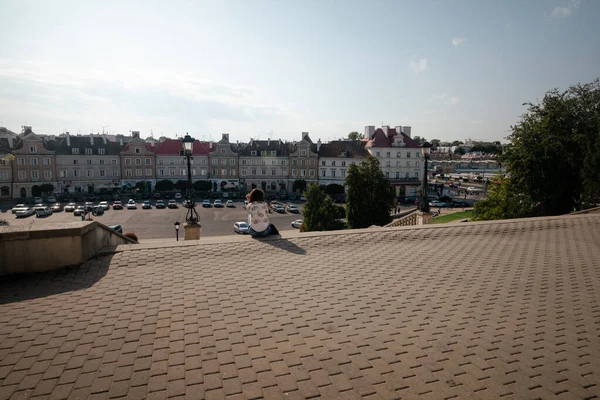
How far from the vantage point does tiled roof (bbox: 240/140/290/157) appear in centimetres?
7625

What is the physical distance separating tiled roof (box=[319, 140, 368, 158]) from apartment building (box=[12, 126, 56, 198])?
51.3 metres

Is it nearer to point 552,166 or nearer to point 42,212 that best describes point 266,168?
point 42,212

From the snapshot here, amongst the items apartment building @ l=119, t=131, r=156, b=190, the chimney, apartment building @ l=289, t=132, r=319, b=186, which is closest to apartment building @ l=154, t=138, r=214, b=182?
apartment building @ l=119, t=131, r=156, b=190

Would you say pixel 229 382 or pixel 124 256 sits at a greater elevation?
pixel 124 256

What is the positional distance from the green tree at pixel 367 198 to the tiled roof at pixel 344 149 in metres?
40.5

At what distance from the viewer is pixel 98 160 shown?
71.1m

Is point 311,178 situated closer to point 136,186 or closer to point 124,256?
point 136,186

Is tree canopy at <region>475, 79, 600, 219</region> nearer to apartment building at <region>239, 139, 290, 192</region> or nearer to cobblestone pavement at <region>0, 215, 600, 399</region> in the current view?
cobblestone pavement at <region>0, 215, 600, 399</region>

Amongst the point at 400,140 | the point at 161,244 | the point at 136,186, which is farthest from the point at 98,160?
the point at 161,244

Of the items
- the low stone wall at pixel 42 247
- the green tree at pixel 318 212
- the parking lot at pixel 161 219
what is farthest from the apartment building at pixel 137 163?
the low stone wall at pixel 42 247

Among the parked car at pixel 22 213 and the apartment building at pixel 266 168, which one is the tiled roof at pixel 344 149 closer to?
the apartment building at pixel 266 168

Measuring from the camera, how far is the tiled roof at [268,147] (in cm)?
7625

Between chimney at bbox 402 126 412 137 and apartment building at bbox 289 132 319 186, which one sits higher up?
chimney at bbox 402 126 412 137

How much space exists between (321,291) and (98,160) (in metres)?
→ 76.4
